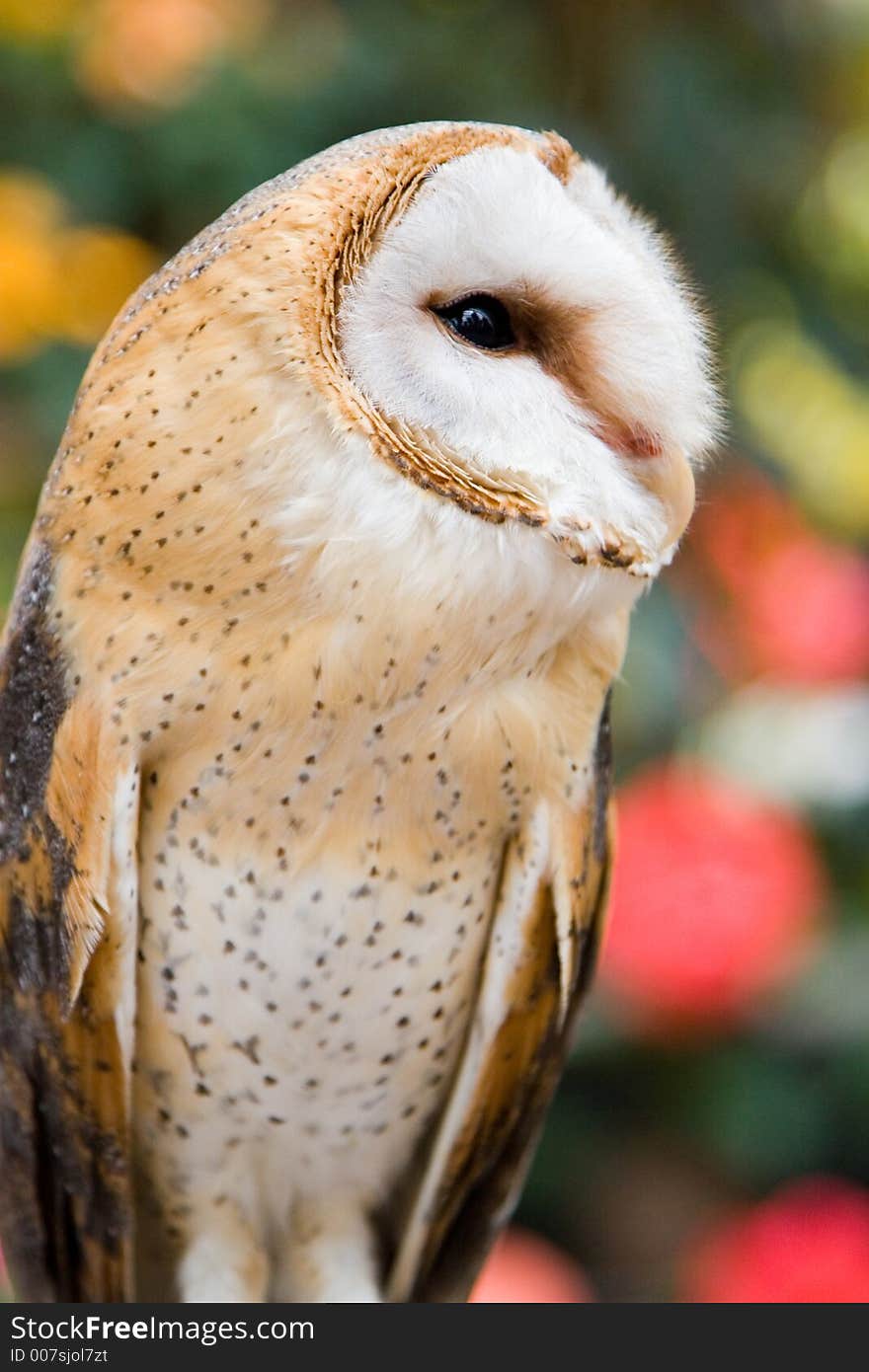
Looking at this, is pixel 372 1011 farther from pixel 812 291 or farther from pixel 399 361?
pixel 812 291

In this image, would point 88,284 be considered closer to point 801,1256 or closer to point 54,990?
point 54,990

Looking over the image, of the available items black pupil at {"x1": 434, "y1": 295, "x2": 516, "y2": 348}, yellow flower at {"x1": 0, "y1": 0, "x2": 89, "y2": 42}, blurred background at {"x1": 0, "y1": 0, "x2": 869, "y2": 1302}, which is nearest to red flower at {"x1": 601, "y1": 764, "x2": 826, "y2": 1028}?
blurred background at {"x1": 0, "y1": 0, "x2": 869, "y2": 1302}

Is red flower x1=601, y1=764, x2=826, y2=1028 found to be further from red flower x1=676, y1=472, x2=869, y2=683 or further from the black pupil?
the black pupil

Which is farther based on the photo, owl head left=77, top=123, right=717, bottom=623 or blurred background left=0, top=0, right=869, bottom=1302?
blurred background left=0, top=0, right=869, bottom=1302

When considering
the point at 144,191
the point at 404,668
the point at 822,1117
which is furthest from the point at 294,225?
the point at 822,1117

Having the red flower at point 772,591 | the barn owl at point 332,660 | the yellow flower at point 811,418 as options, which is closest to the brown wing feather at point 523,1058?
the barn owl at point 332,660

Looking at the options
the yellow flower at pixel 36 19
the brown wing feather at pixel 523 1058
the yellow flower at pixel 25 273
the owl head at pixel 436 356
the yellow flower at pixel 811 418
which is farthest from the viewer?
the yellow flower at pixel 811 418

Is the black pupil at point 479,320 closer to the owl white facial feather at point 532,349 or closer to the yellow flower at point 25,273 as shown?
the owl white facial feather at point 532,349
